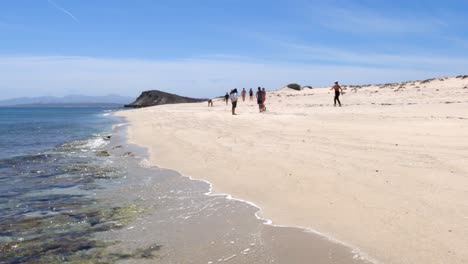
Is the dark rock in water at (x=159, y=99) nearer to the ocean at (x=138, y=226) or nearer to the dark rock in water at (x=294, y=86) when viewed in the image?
the dark rock in water at (x=294, y=86)

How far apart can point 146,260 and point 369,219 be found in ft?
8.62

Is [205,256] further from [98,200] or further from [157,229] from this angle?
[98,200]

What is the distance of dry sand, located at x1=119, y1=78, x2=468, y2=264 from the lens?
4.88 meters

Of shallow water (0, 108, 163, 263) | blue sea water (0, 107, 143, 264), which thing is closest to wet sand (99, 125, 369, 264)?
shallow water (0, 108, 163, 263)

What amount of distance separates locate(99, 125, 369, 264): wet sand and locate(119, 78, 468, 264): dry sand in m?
0.30

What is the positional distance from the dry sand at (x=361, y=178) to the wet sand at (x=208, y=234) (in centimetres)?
30

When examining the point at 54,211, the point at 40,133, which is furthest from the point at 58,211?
the point at 40,133

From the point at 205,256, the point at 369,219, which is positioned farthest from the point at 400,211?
the point at 205,256

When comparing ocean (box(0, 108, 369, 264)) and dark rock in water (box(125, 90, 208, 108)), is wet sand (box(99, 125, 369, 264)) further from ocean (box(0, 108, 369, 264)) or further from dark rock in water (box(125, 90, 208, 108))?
dark rock in water (box(125, 90, 208, 108))

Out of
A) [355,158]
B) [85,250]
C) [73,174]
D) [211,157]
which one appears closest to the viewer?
[85,250]

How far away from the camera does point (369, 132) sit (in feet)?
41.3

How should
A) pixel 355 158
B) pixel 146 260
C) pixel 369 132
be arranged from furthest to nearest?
pixel 369 132 < pixel 355 158 < pixel 146 260

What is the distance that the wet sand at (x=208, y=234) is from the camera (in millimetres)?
4660

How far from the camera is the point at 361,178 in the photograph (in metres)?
7.47
